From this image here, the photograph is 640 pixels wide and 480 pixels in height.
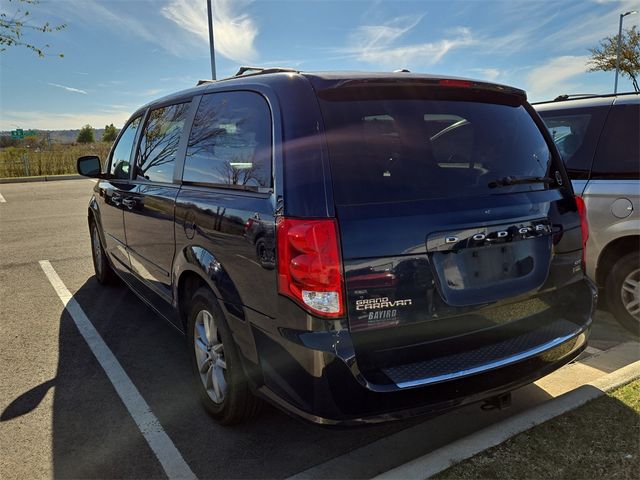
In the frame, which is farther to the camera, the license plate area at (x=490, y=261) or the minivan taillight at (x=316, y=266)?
the license plate area at (x=490, y=261)

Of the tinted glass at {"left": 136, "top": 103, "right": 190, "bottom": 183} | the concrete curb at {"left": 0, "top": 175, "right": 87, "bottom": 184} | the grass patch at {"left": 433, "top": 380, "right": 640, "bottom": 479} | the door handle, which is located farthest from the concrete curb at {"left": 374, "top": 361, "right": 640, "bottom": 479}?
the concrete curb at {"left": 0, "top": 175, "right": 87, "bottom": 184}

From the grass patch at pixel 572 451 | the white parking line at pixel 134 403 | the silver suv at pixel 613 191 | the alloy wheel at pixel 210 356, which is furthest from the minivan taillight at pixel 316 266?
the silver suv at pixel 613 191

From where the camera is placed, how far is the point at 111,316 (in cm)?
473

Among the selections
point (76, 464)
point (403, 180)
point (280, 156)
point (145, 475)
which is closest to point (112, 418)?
point (76, 464)

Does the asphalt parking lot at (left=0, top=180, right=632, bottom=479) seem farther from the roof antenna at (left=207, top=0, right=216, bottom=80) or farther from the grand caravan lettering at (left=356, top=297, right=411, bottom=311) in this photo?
the roof antenna at (left=207, top=0, right=216, bottom=80)

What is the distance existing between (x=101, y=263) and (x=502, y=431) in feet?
15.0

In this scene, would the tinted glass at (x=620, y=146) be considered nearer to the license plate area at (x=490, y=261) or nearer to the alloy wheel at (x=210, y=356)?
the license plate area at (x=490, y=261)

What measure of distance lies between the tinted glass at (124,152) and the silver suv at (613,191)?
12.3ft

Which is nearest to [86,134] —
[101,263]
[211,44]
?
[211,44]

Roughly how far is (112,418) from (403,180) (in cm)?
222

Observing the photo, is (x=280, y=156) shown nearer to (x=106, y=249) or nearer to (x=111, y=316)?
(x=111, y=316)

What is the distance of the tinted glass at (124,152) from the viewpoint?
4336mm

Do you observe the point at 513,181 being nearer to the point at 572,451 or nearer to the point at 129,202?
the point at 572,451

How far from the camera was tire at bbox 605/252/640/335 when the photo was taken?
3.97 meters
